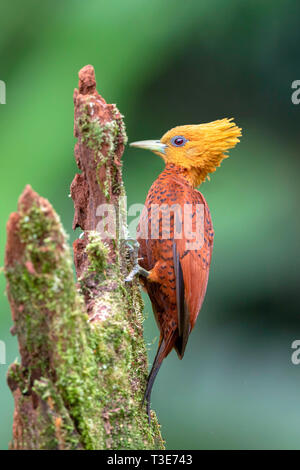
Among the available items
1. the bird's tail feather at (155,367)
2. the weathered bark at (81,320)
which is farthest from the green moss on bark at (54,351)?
the bird's tail feather at (155,367)

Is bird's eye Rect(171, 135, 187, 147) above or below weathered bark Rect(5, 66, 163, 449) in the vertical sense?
above

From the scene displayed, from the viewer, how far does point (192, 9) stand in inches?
181

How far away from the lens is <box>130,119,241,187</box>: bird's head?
3.09 m

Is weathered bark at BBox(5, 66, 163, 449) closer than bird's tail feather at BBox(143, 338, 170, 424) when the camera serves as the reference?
Yes

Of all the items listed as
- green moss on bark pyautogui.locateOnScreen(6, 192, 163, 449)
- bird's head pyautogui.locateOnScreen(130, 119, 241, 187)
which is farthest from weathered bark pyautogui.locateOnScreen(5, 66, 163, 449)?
bird's head pyautogui.locateOnScreen(130, 119, 241, 187)

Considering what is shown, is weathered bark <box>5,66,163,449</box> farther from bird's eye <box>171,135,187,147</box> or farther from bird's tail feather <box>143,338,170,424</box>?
bird's eye <box>171,135,187,147</box>

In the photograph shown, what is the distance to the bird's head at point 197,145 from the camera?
3086 millimetres

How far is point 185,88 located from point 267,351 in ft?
7.78

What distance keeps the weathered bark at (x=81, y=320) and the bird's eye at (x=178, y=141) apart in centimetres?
81

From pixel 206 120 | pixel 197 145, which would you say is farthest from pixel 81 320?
pixel 206 120

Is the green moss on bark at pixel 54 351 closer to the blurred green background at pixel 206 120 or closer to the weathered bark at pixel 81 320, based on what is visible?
the weathered bark at pixel 81 320

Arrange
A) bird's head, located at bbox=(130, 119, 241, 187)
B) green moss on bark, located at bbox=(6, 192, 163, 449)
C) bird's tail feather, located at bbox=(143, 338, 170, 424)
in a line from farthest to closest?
1. bird's head, located at bbox=(130, 119, 241, 187)
2. bird's tail feather, located at bbox=(143, 338, 170, 424)
3. green moss on bark, located at bbox=(6, 192, 163, 449)

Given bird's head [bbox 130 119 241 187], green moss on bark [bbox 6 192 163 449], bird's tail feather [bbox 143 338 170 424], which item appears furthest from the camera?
bird's head [bbox 130 119 241 187]

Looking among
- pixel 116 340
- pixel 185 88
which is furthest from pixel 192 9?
pixel 116 340
